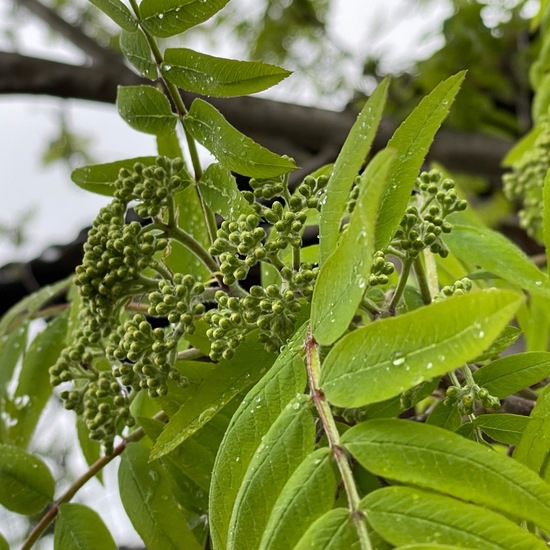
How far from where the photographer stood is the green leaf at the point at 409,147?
0.45 meters

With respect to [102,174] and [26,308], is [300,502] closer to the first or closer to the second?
[102,174]

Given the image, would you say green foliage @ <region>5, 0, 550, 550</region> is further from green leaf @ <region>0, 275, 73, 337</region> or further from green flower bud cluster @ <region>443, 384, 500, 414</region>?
green leaf @ <region>0, 275, 73, 337</region>

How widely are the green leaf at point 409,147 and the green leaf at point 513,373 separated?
0.43 feet

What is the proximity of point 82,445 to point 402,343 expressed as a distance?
0.49 meters

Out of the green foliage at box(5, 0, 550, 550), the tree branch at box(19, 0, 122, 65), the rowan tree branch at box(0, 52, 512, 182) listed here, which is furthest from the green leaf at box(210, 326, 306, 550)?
the tree branch at box(19, 0, 122, 65)

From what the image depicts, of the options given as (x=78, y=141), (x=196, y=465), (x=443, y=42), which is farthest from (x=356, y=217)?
(x=78, y=141)

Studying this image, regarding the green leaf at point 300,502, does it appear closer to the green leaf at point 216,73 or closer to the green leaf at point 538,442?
the green leaf at point 538,442

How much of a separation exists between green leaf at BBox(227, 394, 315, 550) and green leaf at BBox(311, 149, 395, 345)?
0.06 m

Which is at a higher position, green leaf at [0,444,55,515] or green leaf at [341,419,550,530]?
green leaf at [0,444,55,515]

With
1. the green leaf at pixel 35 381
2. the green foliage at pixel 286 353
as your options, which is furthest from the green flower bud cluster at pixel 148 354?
the green leaf at pixel 35 381

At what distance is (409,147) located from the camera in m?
0.47

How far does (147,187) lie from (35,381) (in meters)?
0.38

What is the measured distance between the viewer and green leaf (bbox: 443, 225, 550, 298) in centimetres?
60

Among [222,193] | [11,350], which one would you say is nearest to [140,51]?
[222,193]
